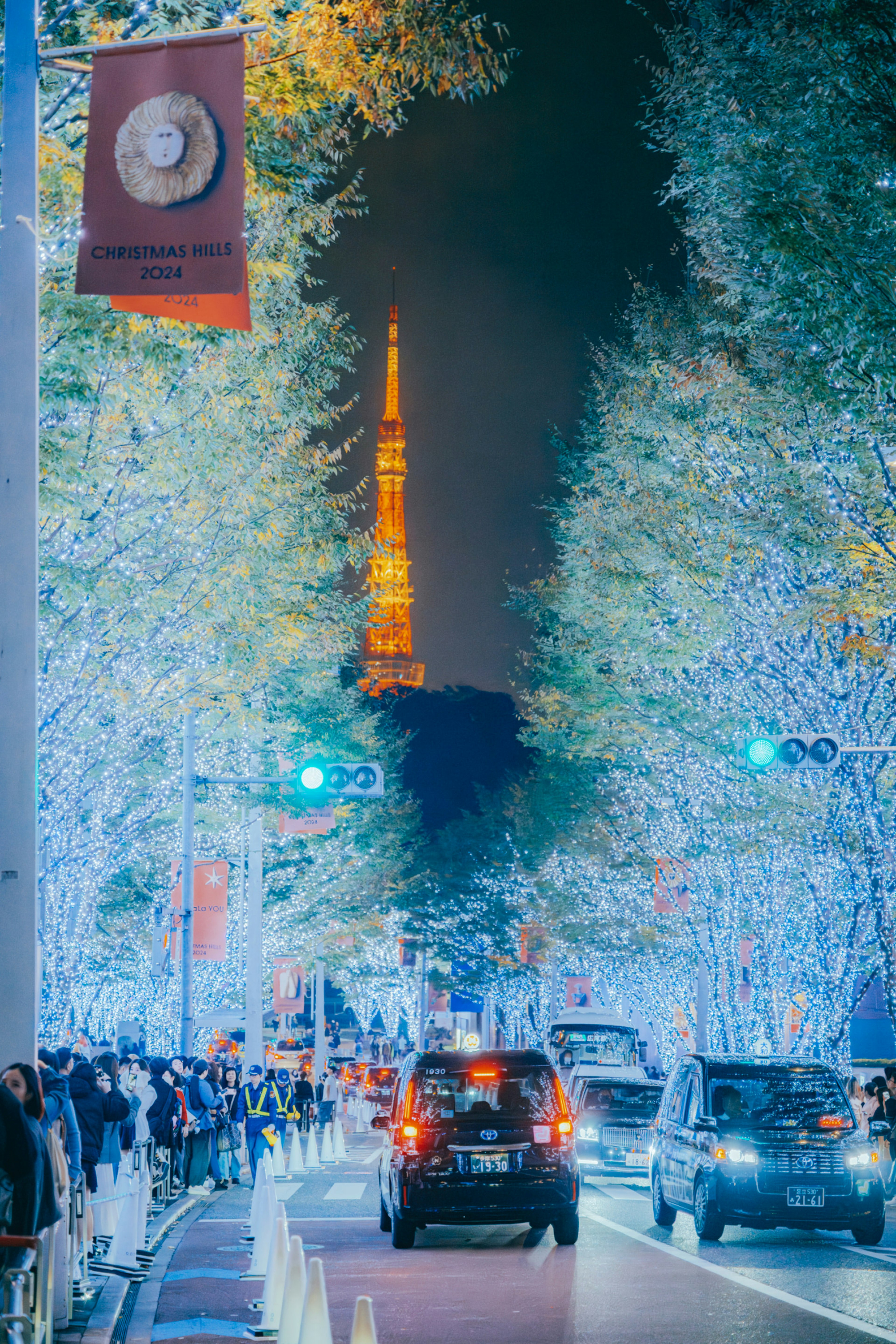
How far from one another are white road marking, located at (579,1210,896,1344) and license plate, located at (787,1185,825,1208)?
102 centimetres

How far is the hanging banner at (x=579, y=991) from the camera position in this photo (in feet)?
234

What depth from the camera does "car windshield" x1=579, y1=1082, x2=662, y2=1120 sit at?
975 inches

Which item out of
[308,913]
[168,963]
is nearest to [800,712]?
[168,963]

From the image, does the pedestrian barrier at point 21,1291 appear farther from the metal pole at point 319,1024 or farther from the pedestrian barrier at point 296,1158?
the metal pole at point 319,1024

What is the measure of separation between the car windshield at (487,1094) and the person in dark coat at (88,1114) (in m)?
2.90

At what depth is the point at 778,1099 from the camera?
14617mm

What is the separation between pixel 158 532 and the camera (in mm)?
19062

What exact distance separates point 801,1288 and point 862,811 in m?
10.6

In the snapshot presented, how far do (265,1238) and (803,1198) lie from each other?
4888mm

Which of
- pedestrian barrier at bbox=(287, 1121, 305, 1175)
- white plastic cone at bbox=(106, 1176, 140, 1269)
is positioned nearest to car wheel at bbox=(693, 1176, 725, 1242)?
white plastic cone at bbox=(106, 1176, 140, 1269)

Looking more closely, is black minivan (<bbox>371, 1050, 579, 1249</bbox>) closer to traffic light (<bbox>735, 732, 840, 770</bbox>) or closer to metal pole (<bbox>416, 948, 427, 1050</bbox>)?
traffic light (<bbox>735, 732, 840, 770</bbox>)

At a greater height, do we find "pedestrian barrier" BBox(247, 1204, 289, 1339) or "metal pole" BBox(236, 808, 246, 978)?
"metal pole" BBox(236, 808, 246, 978)

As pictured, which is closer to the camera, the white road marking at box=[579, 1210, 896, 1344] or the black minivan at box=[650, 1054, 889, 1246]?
the white road marking at box=[579, 1210, 896, 1344]

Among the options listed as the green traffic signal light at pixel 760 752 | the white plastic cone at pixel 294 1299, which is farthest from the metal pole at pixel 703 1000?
the white plastic cone at pixel 294 1299
